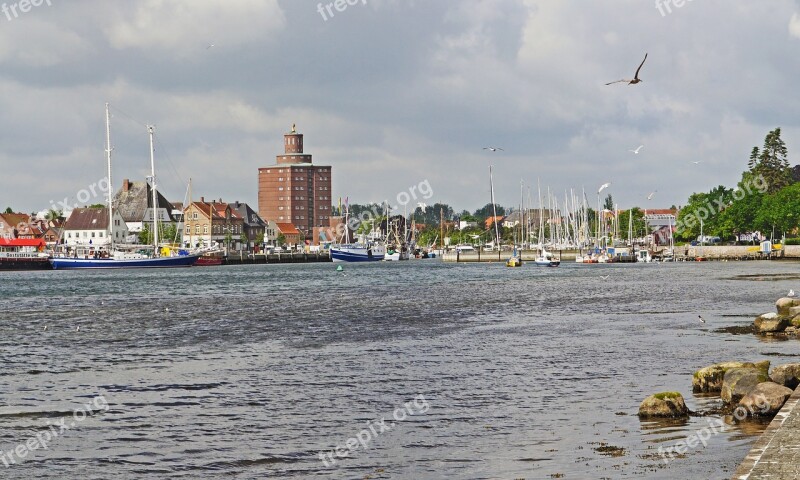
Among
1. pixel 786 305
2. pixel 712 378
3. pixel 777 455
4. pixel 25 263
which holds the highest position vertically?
pixel 25 263

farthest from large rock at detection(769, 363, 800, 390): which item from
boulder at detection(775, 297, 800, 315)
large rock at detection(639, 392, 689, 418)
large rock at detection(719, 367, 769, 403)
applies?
boulder at detection(775, 297, 800, 315)

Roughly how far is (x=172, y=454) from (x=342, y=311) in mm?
44686

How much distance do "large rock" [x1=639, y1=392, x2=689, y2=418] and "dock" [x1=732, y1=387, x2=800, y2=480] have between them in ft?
15.1

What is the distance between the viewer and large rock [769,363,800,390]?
24.5m

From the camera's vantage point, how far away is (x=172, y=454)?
21453 millimetres

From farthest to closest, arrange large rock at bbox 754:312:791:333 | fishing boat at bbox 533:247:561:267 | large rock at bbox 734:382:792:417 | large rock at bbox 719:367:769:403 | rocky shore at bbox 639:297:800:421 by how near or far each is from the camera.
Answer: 1. fishing boat at bbox 533:247:561:267
2. large rock at bbox 754:312:791:333
3. large rock at bbox 719:367:769:403
4. rocky shore at bbox 639:297:800:421
5. large rock at bbox 734:382:792:417

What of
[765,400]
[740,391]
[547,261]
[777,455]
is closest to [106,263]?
[547,261]

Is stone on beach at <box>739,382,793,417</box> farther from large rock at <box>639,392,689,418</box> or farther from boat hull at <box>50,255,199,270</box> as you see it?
boat hull at <box>50,255,199,270</box>

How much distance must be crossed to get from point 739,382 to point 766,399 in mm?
2114

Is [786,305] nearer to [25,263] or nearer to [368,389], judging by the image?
[368,389]

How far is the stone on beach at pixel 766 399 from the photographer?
22.3m

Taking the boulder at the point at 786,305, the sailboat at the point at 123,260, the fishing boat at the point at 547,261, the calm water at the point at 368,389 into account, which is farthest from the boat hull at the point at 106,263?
the boulder at the point at 786,305

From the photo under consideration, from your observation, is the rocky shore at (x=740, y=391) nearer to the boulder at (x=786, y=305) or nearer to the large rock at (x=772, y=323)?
the large rock at (x=772, y=323)

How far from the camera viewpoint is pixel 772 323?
137 feet
